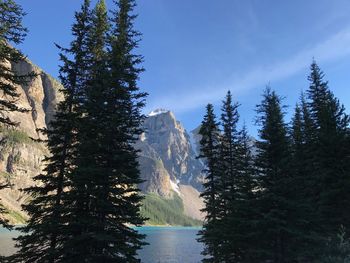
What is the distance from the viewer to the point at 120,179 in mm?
19266

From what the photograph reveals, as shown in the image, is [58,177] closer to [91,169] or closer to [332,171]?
[91,169]

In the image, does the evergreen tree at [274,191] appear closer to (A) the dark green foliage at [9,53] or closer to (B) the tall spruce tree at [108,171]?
(B) the tall spruce tree at [108,171]

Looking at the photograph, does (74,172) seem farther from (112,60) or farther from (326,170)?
(326,170)

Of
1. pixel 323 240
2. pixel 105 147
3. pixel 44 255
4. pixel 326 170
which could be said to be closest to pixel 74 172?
pixel 105 147

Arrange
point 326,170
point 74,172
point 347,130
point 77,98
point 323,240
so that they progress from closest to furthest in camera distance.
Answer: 1. point 74,172
2. point 77,98
3. point 323,240
4. point 326,170
5. point 347,130

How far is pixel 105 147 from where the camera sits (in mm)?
19953

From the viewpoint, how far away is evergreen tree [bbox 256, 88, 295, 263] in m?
23.0

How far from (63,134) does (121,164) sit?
437 cm

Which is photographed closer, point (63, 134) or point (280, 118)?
point (63, 134)

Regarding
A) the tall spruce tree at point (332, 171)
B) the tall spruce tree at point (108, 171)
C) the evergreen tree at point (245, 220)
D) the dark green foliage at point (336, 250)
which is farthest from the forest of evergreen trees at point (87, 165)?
the tall spruce tree at point (332, 171)

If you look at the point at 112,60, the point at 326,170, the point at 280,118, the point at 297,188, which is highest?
the point at 112,60

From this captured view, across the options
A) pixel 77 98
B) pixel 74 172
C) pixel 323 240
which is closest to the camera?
pixel 74 172

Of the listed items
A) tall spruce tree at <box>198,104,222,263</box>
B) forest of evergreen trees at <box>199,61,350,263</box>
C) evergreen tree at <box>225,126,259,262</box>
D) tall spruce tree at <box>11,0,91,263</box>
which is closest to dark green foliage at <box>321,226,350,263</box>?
forest of evergreen trees at <box>199,61,350,263</box>

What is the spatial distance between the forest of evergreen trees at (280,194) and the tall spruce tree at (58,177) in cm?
1227
